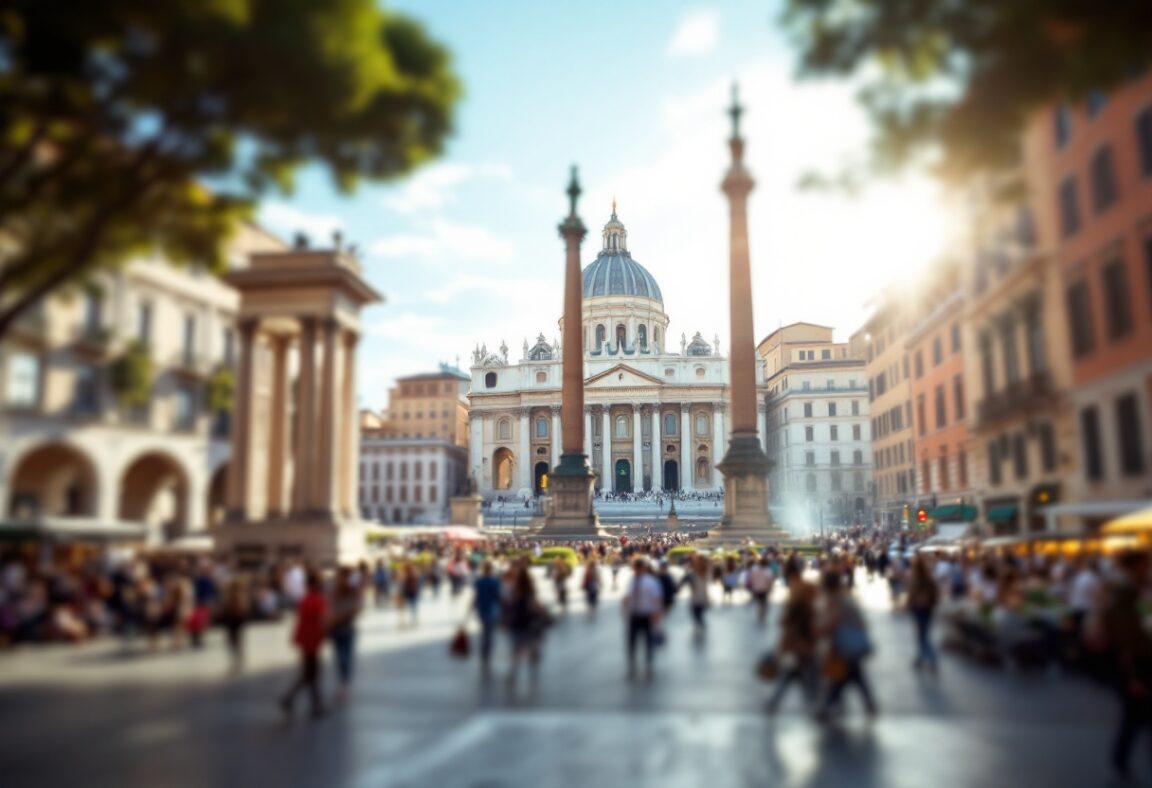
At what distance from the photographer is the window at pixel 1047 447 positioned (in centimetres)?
1025

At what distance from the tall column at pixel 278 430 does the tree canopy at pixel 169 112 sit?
6.51ft

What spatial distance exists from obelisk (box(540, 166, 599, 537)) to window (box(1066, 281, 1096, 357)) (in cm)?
3987

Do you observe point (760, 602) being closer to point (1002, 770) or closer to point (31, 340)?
point (1002, 770)

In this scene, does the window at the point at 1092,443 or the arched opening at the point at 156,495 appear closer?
the arched opening at the point at 156,495

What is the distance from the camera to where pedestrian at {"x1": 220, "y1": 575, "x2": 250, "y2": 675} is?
9133 mm

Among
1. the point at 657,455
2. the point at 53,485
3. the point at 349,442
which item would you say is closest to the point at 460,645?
the point at 349,442

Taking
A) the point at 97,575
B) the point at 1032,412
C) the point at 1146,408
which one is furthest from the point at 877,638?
the point at 97,575

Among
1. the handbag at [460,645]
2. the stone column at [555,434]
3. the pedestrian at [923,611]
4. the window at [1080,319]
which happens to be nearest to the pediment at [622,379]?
the stone column at [555,434]

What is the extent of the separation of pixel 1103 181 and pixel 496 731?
348 inches

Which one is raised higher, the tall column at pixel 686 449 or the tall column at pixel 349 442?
the tall column at pixel 686 449

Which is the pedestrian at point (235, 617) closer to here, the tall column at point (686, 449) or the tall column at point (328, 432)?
the tall column at point (328, 432)

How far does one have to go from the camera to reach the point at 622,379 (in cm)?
12681

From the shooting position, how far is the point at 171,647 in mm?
8734

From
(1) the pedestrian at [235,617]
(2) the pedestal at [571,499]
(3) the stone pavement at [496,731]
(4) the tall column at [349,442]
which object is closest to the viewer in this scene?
(3) the stone pavement at [496,731]
